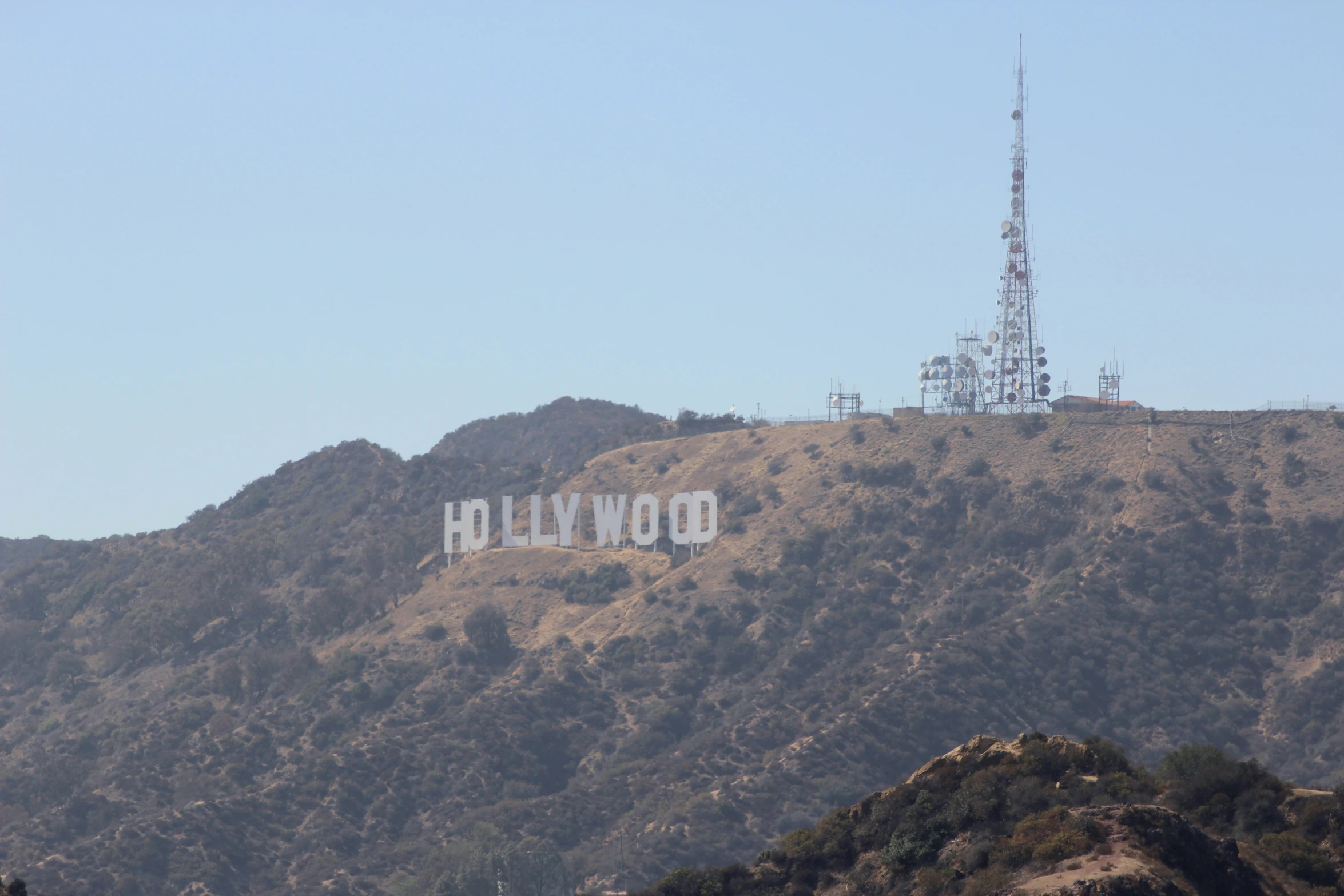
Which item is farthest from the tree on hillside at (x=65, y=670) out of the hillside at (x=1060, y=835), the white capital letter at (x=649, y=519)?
the hillside at (x=1060, y=835)

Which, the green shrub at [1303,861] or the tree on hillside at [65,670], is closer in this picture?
the green shrub at [1303,861]

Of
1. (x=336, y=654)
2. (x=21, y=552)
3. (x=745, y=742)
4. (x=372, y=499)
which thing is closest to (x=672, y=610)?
(x=745, y=742)

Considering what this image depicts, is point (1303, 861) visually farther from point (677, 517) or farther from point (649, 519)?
point (677, 517)

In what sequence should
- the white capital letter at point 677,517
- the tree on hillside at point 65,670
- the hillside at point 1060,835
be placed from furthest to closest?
the tree on hillside at point 65,670 → the white capital letter at point 677,517 → the hillside at point 1060,835

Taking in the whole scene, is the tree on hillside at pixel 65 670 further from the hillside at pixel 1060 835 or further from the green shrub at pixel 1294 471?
the hillside at pixel 1060 835

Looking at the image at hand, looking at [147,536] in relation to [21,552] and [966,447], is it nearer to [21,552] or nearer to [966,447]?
[21,552]

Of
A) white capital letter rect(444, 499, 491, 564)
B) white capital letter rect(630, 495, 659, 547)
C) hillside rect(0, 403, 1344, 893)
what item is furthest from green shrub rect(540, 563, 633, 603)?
white capital letter rect(444, 499, 491, 564)
